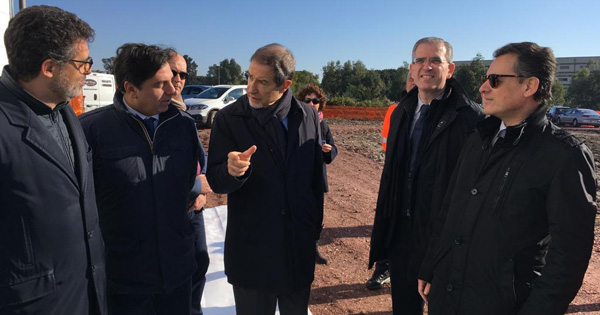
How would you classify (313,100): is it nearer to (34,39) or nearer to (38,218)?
(34,39)

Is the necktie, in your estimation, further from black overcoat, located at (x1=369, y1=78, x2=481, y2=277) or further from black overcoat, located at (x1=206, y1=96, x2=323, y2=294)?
black overcoat, located at (x1=206, y1=96, x2=323, y2=294)

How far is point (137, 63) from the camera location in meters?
2.07

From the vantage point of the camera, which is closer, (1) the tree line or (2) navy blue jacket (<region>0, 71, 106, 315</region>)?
(2) navy blue jacket (<region>0, 71, 106, 315</region>)

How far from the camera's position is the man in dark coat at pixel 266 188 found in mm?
2186

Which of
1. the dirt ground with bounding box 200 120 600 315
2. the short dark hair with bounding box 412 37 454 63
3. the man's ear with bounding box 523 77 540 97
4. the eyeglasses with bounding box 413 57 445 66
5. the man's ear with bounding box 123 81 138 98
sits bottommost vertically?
the dirt ground with bounding box 200 120 600 315

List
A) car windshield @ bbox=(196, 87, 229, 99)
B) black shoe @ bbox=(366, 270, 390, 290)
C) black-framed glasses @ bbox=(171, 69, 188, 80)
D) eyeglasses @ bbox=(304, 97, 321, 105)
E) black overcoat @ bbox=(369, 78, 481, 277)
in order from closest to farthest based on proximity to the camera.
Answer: black overcoat @ bbox=(369, 78, 481, 277)
black-framed glasses @ bbox=(171, 69, 188, 80)
black shoe @ bbox=(366, 270, 390, 290)
eyeglasses @ bbox=(304, 97, 321, 105)
car windshield @ bbox=(196, 87, 229, 99)

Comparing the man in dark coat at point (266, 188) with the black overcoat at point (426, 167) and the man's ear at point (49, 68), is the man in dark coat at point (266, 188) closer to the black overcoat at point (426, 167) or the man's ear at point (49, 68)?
the black overcoat at point (426, 167)

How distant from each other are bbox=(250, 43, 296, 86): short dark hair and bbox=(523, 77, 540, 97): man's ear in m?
1.22

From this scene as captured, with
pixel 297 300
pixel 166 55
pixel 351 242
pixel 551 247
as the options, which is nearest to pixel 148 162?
pixel 166 55

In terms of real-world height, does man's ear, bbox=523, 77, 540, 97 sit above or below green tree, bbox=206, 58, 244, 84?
below

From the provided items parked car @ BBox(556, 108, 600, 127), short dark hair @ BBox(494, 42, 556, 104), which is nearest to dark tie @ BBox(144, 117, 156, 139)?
short dark hair @ BBox(494, 42, 556, 104)

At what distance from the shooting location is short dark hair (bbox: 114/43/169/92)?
6.83 ft

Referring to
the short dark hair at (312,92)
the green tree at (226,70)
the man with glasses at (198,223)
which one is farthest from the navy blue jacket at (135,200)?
A: the green tree at (226,70)

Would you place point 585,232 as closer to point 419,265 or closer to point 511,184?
point 511,184
